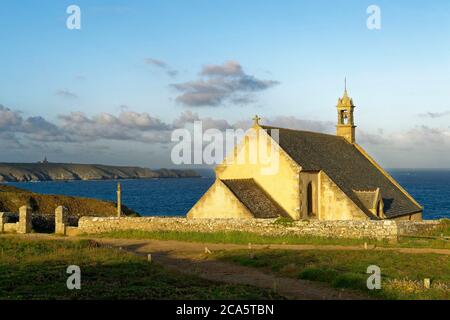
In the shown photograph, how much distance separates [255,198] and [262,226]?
166 inches

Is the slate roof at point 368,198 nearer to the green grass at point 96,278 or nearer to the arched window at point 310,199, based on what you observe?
the arched window at point 310,199

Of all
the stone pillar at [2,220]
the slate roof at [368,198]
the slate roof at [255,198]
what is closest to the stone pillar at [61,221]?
the stone pillar at [2,220]

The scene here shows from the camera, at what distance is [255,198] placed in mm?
35531

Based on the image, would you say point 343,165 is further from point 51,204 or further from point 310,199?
point 51,204

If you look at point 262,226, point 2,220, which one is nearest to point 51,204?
point 2,220

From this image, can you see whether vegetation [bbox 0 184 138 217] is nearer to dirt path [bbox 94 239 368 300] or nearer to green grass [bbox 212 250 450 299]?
dirt path [bbox 94 239 368 300]

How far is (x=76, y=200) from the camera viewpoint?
2060 inches

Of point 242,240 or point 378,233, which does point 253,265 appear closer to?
point 242,240

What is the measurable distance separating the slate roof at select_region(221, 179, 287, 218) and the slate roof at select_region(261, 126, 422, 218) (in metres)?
3.38

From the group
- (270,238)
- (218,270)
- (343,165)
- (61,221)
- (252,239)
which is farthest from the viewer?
(343,165)

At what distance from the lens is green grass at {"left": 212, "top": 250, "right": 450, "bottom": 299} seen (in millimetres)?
17031

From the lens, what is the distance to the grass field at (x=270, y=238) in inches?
1138
